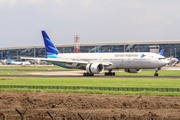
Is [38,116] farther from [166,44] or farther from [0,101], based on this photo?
[166,44]

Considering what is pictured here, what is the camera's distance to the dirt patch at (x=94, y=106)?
1021 inches

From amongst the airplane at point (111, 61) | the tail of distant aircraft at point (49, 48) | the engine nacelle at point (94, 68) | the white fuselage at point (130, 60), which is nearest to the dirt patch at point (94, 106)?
the engine nacelle at point (94, 68)

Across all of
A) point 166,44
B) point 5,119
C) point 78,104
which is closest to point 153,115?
point 78,104

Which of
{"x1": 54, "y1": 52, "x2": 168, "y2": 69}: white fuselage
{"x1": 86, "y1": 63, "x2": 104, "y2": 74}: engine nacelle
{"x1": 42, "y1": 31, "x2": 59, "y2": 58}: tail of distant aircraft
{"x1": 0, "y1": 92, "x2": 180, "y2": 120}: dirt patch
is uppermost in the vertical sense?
{"x1": 42, "y1": 31, "x2": 59, "y2": 58}: tail of distant aircraft

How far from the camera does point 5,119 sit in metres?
25.7

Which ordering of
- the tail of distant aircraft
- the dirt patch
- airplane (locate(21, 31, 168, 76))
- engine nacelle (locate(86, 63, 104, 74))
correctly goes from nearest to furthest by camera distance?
the dirt patch → airplane (locate(21, 31, 168, 76)) → engine nacelle (locate(86, 63, 104, 74)) → the tail of distant aircraft

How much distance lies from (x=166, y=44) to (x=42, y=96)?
169771 mm

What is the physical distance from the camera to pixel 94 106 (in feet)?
95.6

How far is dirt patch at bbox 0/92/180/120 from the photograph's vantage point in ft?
85.0

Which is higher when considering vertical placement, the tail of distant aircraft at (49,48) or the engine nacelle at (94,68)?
the tail of distant aircraft at (49,48)

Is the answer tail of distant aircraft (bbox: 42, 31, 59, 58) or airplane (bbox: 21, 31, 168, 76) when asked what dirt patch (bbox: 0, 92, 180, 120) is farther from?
tail of distant aircraft (bbox: 42, 31, 59, 58)

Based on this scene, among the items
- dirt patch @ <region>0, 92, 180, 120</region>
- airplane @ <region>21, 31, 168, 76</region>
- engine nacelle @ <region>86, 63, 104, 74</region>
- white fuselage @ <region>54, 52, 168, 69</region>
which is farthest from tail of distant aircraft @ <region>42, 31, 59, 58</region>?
dirt patch @ <region>0, 92, 180, 120</region>

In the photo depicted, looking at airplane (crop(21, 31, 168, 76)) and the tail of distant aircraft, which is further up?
the tail of distant aircraft

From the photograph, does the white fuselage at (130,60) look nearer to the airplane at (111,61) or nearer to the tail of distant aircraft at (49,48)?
the airplane at (111,61)
